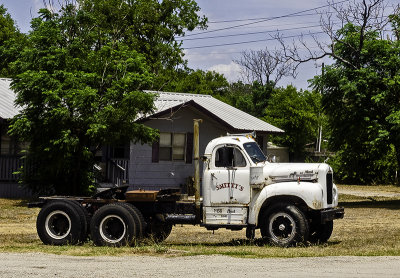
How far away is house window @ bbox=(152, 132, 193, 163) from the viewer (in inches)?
1284

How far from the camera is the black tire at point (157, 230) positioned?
1653 cm

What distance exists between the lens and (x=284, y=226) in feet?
50.5

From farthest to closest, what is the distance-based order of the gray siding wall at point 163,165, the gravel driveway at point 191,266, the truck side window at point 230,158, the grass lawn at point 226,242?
the gray siding wall at point 163,165 < the truck side window at point 230,158 < the grass lawn at point 226,242 < the gravel driveway at point 191,266

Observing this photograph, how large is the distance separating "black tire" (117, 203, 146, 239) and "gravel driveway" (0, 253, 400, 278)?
5.83ft

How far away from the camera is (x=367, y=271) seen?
38.6 ft

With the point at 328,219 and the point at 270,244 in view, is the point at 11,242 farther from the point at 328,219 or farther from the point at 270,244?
the point at 328,219

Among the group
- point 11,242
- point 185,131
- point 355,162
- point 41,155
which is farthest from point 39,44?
point 355,162

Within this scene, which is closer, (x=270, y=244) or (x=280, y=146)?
(x=270, y=244)

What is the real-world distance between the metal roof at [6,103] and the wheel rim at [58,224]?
39.4 feet

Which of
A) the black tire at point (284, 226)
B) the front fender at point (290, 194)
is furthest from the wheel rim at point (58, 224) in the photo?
the black tire at point (284, 226)

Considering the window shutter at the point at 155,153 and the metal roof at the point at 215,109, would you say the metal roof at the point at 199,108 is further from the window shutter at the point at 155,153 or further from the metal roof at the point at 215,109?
the window shutter at the point at 155,153

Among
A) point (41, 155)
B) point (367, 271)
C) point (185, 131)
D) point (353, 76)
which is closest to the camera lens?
point (367, 271)

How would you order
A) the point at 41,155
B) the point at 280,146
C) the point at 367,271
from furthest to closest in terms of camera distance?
1. the point at 280,146
2. the point at 41,155
3. the point at 367,271

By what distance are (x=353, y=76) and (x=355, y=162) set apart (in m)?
17.3
